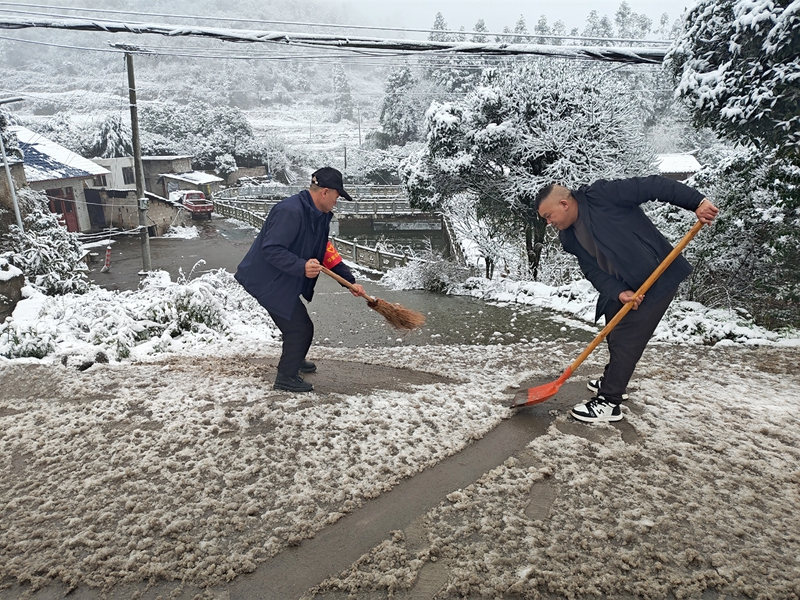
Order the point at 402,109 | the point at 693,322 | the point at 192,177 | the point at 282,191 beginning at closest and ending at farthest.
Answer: the point at 693,322
the point at 192,177
the point at 282,191
the point at 402,109

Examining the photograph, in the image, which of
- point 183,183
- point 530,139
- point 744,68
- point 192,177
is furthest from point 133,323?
point 192,177

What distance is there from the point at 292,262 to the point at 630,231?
7.62 ft

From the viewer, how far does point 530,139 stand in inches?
506

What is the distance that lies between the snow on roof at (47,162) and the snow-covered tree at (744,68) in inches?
1186

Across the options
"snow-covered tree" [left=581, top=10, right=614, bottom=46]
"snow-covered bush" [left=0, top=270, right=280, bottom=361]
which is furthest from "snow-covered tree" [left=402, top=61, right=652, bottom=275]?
"snow-covered tree" [left=581, top=10, right=614, bottom=46]

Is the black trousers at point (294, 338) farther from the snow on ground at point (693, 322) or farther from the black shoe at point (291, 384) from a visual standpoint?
the snow on ground at point (693, 322)

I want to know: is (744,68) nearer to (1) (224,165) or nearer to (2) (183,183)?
(2) (183,183)

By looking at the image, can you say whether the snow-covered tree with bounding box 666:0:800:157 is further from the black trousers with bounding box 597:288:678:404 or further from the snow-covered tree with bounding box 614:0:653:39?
the snow-covered tree with bounding box 614:0:653:39

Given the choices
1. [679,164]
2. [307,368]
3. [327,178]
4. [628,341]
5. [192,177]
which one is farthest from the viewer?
[192,177]

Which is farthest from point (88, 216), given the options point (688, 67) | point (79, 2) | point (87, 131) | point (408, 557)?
point (79, 2)

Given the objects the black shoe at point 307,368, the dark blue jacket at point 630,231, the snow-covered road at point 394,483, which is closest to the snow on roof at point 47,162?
the black shoe at point 307,368

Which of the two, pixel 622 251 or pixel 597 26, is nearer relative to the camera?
pixel 622 251

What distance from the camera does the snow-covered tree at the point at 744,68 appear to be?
618cm

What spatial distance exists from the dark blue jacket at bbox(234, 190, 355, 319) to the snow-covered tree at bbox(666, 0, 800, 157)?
5899 millimetres
